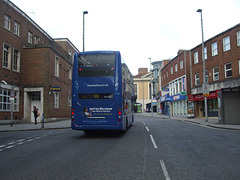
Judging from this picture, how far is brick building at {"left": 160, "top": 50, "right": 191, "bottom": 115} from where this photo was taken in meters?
34.4

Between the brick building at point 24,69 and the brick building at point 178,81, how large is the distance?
16.6 meters

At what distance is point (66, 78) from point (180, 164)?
27.0 meters

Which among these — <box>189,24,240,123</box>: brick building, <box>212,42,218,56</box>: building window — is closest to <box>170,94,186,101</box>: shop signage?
<box>189,24,240,123</box>: brick building

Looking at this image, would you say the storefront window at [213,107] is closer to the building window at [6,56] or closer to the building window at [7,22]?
the building window at [6,56]

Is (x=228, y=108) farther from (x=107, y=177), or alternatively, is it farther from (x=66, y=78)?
(x=66, y=78)

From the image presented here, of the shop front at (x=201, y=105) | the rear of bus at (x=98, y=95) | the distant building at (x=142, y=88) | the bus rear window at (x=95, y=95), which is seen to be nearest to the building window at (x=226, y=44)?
the shop front at (x=201, y=105)

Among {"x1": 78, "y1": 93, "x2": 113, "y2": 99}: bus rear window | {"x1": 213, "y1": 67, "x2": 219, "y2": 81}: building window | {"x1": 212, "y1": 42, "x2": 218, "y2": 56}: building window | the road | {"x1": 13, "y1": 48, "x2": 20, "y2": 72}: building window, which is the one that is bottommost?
the road

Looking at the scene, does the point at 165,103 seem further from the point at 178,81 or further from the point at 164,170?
the point at 164,170

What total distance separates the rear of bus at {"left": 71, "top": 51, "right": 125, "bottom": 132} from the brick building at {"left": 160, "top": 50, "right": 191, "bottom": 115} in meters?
21.4

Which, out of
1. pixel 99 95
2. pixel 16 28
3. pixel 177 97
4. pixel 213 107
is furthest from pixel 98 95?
pixel 177 97

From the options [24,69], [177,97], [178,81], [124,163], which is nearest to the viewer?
[124,163]

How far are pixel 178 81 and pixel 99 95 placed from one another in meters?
29.4

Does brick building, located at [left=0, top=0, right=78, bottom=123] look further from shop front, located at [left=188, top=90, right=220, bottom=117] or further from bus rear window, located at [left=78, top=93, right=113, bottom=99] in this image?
shop front, located at [left=188, top=90, right=220, bottom=117]

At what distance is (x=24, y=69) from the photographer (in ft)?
81.0
